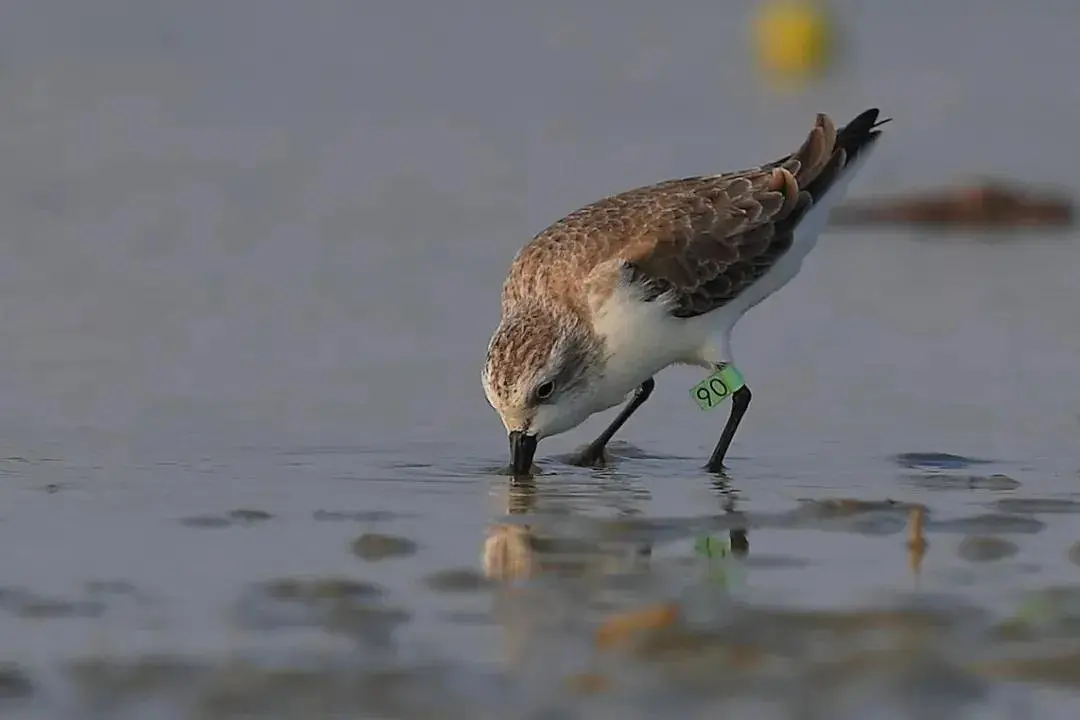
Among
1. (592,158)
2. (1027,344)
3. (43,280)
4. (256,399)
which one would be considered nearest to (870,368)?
(1027,344)

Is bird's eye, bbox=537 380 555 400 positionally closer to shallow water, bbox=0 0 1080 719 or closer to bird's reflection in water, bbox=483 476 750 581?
shallow water, bbox=0 0 1080 719

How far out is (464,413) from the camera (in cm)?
912

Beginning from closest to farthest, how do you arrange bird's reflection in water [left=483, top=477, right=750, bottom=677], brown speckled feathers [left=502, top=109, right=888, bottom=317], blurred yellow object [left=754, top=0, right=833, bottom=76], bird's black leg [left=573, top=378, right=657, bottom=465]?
bird's reflection in water [left=483, top=477, right=750, bottom=677], bird's black leg [left=573, top=378, right=657, bottom=465], brown speckled feathers [left=502, top=109, right=888, bottom=317], blurred yellow object [left=754, top=0, right=833, bottom=76]

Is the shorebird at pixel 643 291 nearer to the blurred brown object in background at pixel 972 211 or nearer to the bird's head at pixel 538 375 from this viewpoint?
the bird's head at pixel 538 375

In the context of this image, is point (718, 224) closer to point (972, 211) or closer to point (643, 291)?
point (643, 291)

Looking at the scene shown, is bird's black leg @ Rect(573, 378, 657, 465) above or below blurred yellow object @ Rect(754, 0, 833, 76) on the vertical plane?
below

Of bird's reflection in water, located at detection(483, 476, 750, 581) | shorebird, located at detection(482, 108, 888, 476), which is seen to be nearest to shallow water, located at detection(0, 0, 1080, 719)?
bird's reflection in water, located at detection(483, 476, 750, 581)

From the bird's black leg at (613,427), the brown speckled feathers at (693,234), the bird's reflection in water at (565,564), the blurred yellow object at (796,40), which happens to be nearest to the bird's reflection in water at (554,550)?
the bird's reflection in water at (565,564)

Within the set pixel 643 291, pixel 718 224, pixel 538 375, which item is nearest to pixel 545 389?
pixel 538 375

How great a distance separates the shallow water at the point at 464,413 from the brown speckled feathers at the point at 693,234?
0.60 meters

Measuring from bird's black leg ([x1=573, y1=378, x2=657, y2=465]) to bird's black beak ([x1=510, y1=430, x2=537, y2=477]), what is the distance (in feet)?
1.24

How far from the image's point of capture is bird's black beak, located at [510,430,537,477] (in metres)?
8.09

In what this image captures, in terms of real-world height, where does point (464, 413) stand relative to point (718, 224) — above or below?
below

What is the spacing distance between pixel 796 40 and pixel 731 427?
34.1 feet
